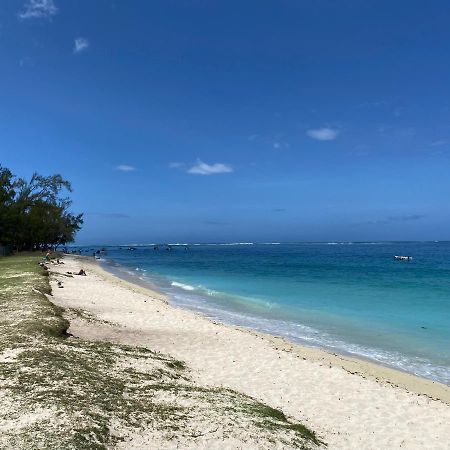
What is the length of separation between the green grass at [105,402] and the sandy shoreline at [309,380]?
3.79 ft

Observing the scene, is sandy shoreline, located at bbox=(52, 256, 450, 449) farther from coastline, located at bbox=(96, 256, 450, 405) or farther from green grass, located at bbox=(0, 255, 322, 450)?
green grass, located at bbox=(0, 255, 322, 450)

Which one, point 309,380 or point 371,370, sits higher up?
point 309,380

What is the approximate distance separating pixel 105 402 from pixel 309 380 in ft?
21.0

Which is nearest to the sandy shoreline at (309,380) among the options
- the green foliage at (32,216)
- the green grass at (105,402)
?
the green grass at (105,402)

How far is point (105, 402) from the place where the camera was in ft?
24.4

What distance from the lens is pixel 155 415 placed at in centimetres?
730

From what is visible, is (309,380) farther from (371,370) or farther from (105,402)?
(105,402)

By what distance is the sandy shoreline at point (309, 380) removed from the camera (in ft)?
29.0

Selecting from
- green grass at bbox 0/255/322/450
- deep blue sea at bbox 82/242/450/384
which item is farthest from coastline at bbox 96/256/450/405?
green grass at bbox 0/255/322/450

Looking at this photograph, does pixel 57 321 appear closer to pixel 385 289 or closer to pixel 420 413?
pixel 420 413

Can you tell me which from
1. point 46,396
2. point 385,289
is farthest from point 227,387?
point 385,289

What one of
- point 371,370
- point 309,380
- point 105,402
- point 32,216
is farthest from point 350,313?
point 32,216

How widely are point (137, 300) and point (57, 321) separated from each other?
11001 millimetres

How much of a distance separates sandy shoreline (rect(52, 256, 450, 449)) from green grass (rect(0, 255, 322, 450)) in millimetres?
1155
